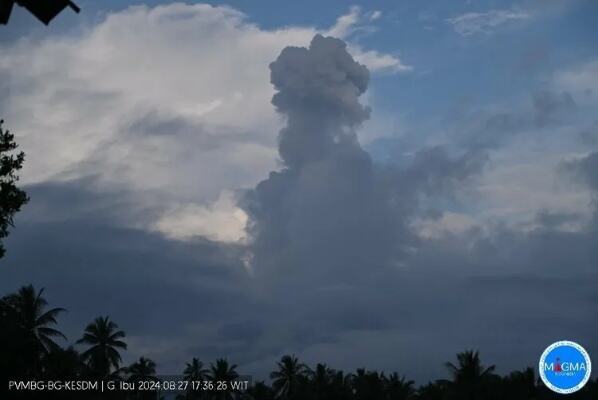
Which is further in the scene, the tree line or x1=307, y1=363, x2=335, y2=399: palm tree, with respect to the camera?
x1=307, y1=363, x2=335, y2=399: palm tree

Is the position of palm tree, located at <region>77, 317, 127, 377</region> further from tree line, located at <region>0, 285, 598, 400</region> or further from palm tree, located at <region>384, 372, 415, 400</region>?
palm tree, located at <region>384, 372, 415, 400</region>

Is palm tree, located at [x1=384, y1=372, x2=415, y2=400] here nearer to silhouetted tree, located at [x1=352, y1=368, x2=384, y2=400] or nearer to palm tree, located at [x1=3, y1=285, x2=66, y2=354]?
silhouetted tree, located at [x1=352, y1=368, x2=384, y2=400]

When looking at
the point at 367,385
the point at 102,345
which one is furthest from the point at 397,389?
the point at 102,345

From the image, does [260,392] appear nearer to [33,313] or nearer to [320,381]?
[320,381]

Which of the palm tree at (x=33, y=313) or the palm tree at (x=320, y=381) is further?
the palm tree at (x=320, y=381)

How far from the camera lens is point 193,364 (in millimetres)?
83812

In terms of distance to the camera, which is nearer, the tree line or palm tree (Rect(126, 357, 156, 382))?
the tree line

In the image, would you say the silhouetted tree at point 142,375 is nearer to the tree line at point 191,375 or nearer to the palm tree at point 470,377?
the tree line at point 191,375

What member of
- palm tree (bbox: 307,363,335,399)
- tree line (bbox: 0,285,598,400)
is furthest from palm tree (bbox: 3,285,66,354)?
palm tree (bbox: 307,363,335,399)

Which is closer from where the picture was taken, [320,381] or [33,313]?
[33,313]

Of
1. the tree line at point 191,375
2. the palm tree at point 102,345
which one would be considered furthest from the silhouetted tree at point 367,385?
the palm tree at point 102,345

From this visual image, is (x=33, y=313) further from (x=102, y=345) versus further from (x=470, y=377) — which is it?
(x=470, y=377)

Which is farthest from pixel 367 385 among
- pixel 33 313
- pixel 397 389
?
pixel 33 313

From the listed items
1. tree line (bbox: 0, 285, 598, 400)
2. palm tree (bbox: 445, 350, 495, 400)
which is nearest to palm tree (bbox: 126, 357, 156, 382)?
tree line (bbox: 0, 285, 598, 400)
